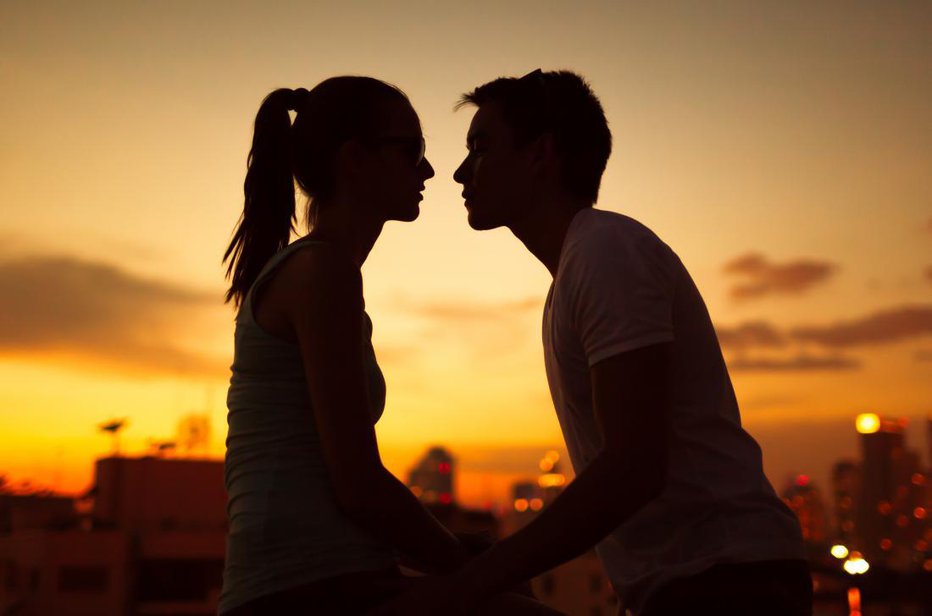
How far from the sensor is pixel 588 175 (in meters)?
3.11

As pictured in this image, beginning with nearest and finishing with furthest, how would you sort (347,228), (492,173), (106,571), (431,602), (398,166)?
(431,602) → (347,228) → (398,166) → (492,173) → (106,571)

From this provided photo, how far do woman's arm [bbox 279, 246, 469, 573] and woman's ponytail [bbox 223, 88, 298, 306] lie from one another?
52 cm

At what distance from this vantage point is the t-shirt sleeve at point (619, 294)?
7.75 feet

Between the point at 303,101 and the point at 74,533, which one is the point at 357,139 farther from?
the point at 74,533

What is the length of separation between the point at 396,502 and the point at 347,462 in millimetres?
162

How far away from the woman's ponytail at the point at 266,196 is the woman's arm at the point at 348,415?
1.70 feet

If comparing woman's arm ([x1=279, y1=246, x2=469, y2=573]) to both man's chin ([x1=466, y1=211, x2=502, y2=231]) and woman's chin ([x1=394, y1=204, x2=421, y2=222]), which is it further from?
man's chin ([x1=466, y1=211, x2=502, y2=231])

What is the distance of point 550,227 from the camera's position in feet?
10.1

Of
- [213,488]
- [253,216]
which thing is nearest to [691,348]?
[253,216]

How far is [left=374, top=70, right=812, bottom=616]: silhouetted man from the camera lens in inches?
90.1

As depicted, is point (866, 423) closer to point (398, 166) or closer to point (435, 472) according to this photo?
point (398, 166)

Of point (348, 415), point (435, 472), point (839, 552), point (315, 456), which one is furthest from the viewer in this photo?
point (435, 472)

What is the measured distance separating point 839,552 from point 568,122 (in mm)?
28301

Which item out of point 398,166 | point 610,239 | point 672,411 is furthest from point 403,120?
point 672,411
